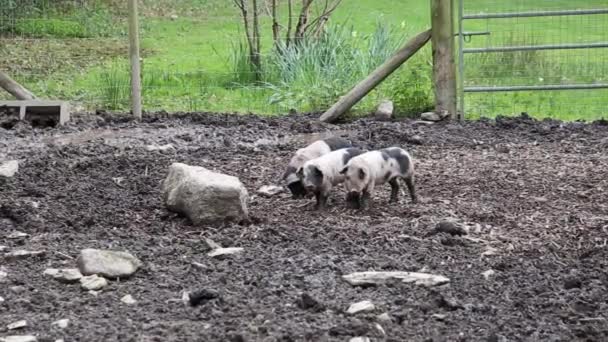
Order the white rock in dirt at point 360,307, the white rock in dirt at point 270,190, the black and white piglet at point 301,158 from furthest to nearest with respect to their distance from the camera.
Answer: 1. the white rock in dirt at point 270,190
2. the black and white piglet at point 301,158
3. the white rock in dirt at point 360,307

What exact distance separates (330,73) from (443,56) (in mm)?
1814

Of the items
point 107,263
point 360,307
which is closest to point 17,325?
point 107,263

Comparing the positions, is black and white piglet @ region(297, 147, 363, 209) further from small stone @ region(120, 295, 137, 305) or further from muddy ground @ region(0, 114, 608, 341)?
small stone @ region(120, 295, 137, 305)

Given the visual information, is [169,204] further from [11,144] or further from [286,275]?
[11,144]

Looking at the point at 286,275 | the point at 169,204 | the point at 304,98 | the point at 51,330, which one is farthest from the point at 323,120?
the point at 51,330

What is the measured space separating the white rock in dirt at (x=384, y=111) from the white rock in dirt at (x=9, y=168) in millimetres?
3958

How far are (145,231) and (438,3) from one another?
4939 millimetres

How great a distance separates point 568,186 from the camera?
7.29 m

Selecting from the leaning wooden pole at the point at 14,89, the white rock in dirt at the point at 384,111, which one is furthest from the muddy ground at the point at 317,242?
the leaning wooden pole at the point at 14,89

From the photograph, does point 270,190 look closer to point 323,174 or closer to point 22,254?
point 323,174

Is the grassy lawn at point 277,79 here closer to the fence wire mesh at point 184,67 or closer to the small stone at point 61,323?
the fence wire mesh at point 184,67

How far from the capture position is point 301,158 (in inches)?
281

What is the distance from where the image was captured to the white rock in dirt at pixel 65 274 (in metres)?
5.18

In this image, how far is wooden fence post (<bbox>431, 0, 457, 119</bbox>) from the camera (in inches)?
398
